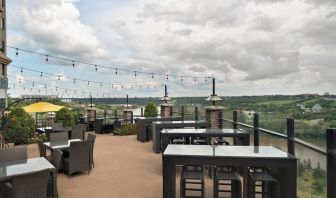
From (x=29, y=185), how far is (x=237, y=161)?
2930mm

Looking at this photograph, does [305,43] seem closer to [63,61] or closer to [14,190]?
[14,190]

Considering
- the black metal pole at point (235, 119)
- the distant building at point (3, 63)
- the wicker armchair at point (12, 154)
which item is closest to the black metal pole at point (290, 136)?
the black metal pole at point (235, 119)

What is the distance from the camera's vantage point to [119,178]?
611 cm

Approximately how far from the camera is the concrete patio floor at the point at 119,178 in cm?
518

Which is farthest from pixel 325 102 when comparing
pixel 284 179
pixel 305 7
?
pixel 305 7

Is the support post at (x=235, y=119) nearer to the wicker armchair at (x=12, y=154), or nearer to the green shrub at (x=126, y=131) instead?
the wicker armchair at (x=12, y=154)

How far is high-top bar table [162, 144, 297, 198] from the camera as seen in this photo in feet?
12.2

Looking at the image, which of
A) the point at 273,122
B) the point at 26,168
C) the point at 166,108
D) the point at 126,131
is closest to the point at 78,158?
the point at 26,168

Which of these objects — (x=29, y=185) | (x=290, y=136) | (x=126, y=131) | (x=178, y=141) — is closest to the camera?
(x=29, y=185)

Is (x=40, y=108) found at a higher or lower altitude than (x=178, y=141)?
higher

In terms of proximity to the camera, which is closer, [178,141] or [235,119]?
[178,141]

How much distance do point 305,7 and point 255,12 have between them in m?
1.95

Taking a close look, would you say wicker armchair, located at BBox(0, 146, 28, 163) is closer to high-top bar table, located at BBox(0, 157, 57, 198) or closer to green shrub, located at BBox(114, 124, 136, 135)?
high-top bar table, located at BBox(0, 157, 57, 198)

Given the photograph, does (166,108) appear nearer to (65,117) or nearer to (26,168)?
(65,117)
